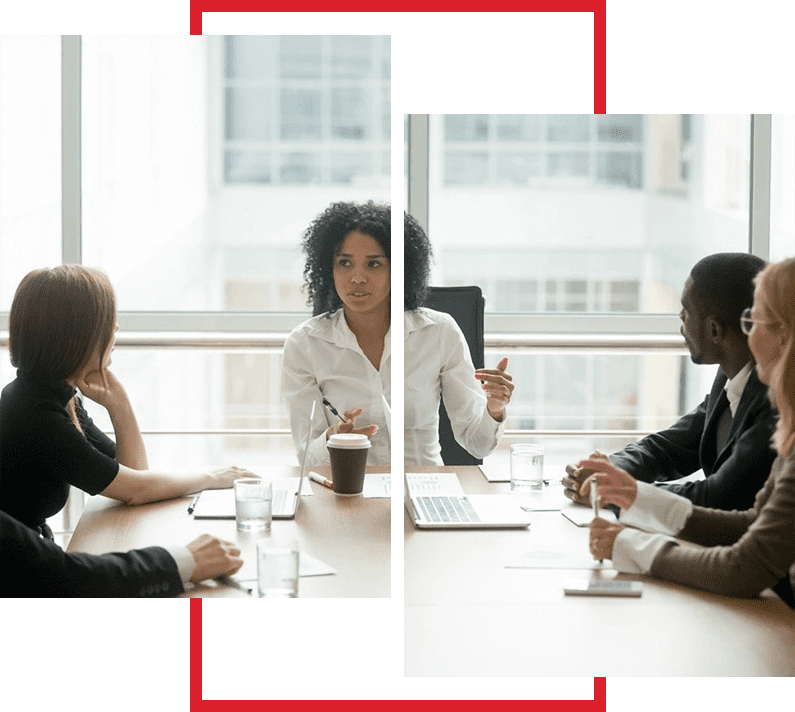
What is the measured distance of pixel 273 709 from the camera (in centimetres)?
138

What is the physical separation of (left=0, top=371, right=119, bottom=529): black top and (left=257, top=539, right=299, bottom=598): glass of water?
0.37 m

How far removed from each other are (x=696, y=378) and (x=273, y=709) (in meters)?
2.18

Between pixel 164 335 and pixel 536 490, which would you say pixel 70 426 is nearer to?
pixel 164 335

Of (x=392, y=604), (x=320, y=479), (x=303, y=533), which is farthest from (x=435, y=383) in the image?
(x=392, y=604)

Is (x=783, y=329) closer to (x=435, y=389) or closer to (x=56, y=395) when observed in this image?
(x=435, y=389)

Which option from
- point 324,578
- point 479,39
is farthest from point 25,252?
point 479,39

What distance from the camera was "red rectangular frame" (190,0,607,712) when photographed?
1.30 meters

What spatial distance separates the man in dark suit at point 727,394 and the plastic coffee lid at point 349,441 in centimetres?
44

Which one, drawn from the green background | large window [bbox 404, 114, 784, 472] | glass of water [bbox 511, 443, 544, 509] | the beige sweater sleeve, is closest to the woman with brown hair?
the green background

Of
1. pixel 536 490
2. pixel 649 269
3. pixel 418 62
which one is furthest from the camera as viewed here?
pixel 649 269

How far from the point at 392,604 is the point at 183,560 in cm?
29

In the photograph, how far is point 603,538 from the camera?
1.43 m

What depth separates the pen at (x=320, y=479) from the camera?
162 centimetres

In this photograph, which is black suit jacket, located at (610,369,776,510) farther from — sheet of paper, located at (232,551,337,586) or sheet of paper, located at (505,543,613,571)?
sheet of paper, located at (232,551,337,586)
